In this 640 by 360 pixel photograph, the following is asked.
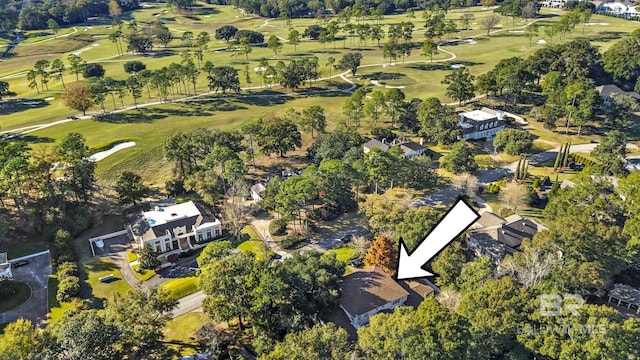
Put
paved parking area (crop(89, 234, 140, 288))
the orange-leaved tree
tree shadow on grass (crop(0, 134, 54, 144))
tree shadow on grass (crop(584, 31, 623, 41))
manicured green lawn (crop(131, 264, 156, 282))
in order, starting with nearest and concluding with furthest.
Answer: the orange-leaved tree
manicured green lawn (crop(131, 264, 156, 282))
paved parking area (crop(89, 234, 140, 288))
tree shadow on grass (crop(0, 134, 54, 144))
tree shadow on grass (crop(584, 31, 623, 41))

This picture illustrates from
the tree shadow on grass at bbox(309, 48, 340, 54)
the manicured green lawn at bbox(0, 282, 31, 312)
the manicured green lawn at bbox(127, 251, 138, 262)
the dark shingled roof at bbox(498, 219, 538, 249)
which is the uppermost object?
the tree shadow on grass at bbox(309, 48, 340, 54)

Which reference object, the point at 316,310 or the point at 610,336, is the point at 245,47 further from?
the point at 610,336

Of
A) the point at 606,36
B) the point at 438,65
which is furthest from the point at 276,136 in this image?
the point at 606,36

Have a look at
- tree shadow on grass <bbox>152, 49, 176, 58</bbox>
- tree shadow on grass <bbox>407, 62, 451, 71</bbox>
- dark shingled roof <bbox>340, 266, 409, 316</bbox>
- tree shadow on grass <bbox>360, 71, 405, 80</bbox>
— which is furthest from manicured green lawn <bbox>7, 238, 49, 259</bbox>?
tree shadow on grass <bbox>152, 49, 176, 58</bbox>

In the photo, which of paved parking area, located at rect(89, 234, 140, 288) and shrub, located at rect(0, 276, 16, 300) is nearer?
shrub, located at rect(0, 276, 16, 300)

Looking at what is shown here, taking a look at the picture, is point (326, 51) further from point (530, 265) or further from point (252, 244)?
point (530, 265)

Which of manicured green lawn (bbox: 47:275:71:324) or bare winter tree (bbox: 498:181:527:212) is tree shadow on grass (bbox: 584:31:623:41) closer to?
bare winter tree (bbox: 498:181:527:212)

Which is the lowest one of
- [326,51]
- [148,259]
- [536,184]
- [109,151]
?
[148,259]
